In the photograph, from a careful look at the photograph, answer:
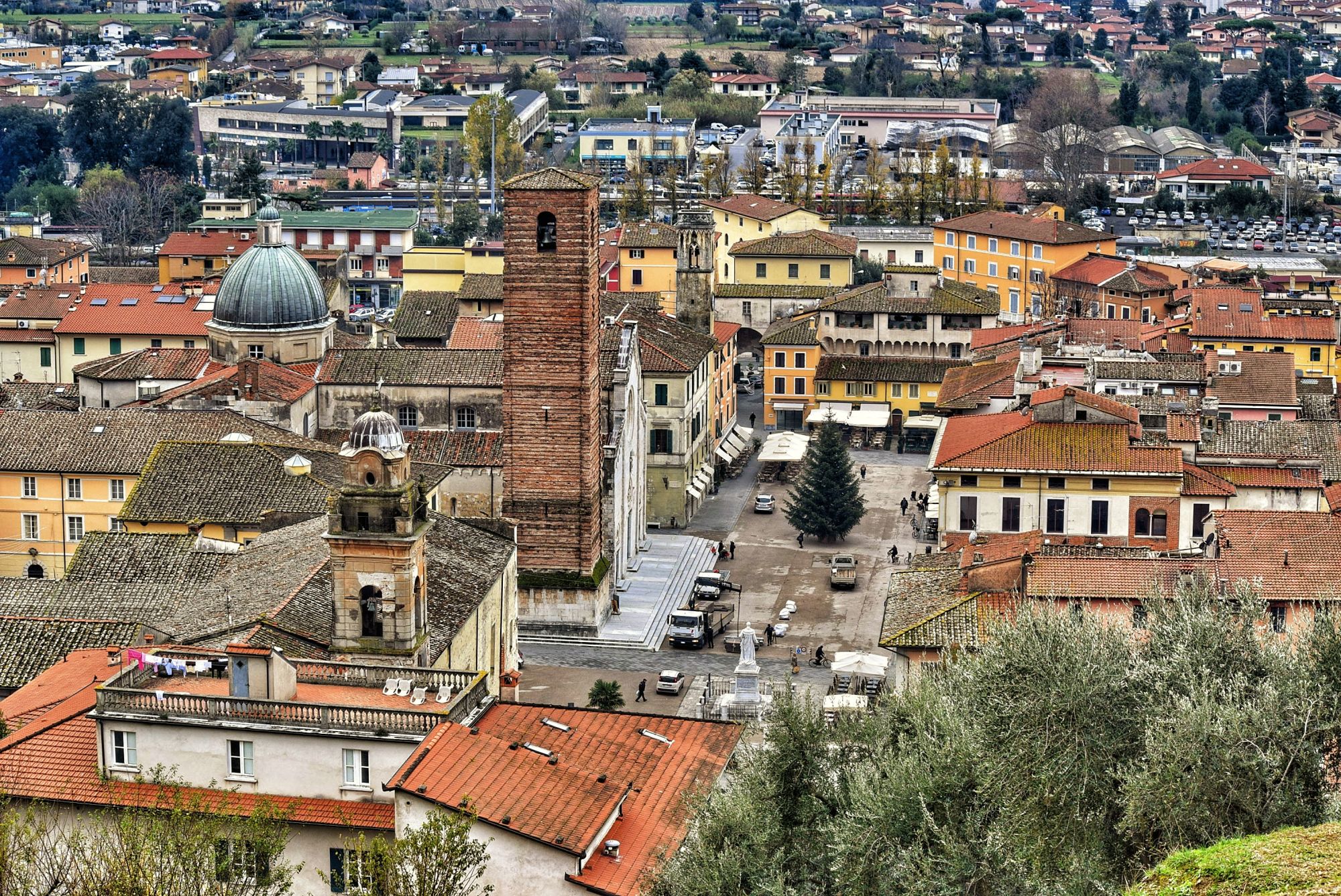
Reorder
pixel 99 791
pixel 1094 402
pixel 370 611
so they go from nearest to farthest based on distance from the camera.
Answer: pixel 99 791 < pixel 370 611 < pixel 1094 402

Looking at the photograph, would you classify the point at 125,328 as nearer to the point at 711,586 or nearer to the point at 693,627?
the point at 711,586

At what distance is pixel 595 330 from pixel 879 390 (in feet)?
103

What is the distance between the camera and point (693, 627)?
64375 millimetres

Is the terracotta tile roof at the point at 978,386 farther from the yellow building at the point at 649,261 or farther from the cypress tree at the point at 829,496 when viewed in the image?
the yellow building at the point at 649,261

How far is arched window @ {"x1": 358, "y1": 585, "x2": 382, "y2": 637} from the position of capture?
4462 cm

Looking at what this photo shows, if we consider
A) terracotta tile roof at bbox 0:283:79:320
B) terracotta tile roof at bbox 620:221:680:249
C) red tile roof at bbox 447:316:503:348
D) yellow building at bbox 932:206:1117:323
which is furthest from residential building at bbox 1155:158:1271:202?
terracotta tile roof at bbox 0:283:79:320

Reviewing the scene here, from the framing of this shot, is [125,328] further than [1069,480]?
Yes

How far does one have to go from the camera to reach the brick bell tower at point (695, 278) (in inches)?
3593

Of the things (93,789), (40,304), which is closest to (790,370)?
(40,304)

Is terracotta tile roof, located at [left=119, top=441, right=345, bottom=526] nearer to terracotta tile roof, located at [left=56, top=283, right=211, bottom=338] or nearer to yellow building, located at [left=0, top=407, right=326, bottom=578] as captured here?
yellow building, located at [left=0, top=407, right=326, bottom=578]

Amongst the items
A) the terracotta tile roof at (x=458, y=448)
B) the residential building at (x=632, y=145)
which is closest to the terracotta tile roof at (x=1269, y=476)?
the terracotta tile roof at (x=458, y=448)

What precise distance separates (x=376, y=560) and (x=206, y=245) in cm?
6692

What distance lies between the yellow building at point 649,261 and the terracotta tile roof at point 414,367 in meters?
29.2

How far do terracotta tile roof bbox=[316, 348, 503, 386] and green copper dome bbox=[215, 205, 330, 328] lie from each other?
340 centimetres
